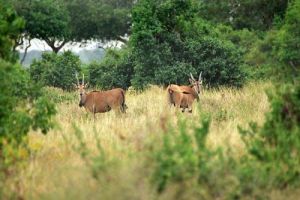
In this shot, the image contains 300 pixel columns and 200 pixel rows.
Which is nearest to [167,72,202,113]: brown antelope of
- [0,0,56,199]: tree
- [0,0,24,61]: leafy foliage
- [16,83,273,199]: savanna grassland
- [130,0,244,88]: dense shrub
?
[16,83,273,199]: savanna grassland

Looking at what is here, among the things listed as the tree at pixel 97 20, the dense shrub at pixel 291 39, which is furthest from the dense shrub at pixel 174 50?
the tree at pixel 97 20

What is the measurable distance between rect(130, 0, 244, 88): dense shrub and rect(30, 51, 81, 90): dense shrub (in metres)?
3.11

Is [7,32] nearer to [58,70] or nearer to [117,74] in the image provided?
[117,74]

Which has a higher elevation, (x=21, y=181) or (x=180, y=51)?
(x=180, y=51)

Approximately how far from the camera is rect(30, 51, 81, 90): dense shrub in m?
23.6

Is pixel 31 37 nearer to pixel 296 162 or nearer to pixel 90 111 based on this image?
pixel 90 111

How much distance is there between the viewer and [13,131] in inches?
320

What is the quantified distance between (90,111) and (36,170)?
8.34 m

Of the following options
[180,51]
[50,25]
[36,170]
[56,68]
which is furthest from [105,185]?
[50,25]

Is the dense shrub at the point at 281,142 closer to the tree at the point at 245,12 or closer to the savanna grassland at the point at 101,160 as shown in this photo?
the savanna grassland at the point at 101,160

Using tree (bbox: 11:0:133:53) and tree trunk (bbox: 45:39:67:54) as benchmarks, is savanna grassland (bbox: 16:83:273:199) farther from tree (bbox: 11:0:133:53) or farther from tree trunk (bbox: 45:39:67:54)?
tree trunk (bbox: 45:39:67:54)

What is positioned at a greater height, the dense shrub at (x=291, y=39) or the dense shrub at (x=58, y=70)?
the dense shrub at (x=291, y=39)

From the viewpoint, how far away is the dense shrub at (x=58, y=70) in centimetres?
2356

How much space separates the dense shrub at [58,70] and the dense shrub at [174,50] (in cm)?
311
